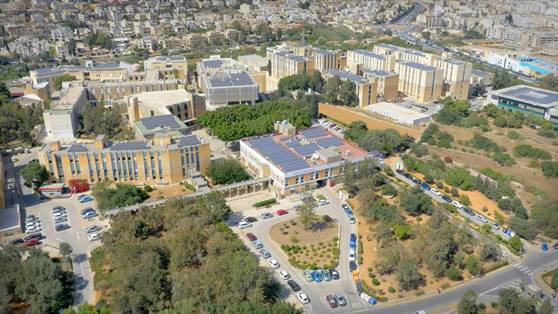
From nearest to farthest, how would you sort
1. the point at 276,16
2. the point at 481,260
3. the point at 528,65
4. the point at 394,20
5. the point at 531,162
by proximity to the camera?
the point at 481,260, the point at 531,162, the point at 528,65, the point at 276,16, the point at 394,20

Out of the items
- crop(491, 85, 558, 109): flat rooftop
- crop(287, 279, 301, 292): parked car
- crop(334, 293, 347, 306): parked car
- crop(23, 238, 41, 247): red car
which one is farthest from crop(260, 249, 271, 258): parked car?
crop(491, 85, 558, 109): flat rooftop

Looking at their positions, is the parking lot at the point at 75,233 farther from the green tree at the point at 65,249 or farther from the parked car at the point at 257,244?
the parked car at the point at 257,244

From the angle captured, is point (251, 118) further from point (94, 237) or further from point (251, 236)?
point (94, 237)

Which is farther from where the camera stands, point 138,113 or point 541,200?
point 138,113

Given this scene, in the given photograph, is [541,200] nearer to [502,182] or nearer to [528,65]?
[502,182]

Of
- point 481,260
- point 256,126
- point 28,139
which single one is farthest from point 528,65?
point 28,139

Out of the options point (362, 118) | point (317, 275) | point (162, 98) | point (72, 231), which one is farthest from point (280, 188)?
point (162, 98)
